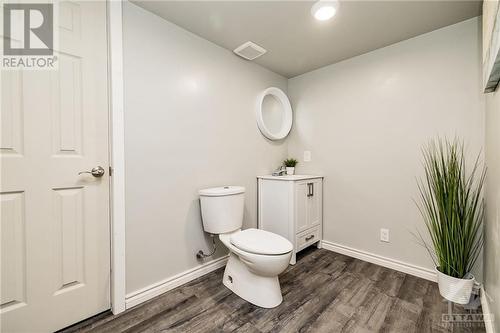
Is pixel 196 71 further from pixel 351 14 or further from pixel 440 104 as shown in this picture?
pixel 440 104

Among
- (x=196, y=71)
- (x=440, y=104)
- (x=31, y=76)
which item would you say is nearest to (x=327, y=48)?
(x=440, y=104)

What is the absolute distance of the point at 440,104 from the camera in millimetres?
1622

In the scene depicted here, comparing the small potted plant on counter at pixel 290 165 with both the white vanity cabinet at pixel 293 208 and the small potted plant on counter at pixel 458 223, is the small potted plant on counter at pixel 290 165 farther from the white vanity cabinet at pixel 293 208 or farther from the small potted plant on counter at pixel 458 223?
the small potted plant on counter at pixel 458 223

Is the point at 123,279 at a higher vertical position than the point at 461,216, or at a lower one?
lower

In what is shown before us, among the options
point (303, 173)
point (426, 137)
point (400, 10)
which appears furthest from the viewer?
point (303, 173)

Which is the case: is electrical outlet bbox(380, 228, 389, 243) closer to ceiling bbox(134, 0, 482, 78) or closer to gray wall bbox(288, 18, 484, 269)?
gray wall bbox(288, 18, 484, 269)

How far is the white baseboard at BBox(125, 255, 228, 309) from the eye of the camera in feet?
4.49

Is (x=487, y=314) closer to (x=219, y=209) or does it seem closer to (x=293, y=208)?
(x=293, y=208)

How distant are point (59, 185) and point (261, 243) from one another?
1.22 metres

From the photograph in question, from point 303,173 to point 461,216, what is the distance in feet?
4.39

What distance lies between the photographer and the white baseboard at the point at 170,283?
1.37 meters

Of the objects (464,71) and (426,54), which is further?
(426,54)

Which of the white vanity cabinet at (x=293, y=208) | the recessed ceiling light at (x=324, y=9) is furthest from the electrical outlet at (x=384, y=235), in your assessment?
the recessed ceiling light at (x=324, y=9)

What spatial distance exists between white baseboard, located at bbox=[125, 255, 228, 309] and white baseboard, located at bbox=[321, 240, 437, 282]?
1.15m
